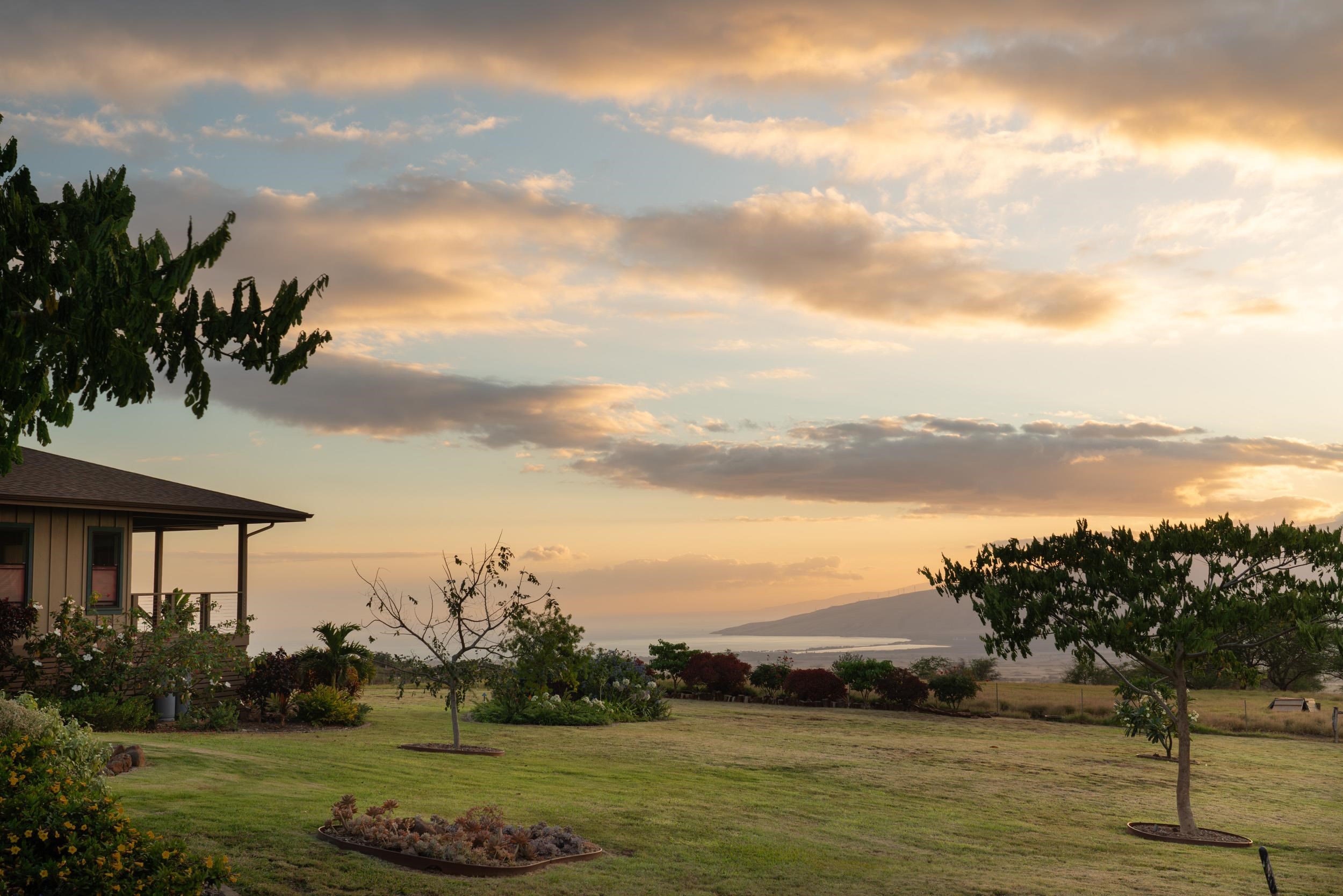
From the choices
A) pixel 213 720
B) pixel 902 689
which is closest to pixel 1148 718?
pixel 902 689

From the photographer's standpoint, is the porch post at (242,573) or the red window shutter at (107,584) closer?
the red window shutter at (107,584)

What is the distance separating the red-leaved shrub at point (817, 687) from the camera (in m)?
35.7

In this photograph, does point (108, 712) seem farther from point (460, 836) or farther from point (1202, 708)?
point (1202, 708)

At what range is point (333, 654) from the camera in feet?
81.1

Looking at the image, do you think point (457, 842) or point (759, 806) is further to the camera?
point (759, 806)

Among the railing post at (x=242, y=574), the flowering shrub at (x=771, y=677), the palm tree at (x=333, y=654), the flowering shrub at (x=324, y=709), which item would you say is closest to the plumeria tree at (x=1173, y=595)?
the flowering shrub at (x=324, y=709)

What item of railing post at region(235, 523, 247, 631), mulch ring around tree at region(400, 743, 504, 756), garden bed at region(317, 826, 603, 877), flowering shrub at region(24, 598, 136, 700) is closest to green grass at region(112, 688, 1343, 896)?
garden bed at region(317, 826, 603, 877)

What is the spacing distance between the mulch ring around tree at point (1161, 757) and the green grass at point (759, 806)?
0.32 m

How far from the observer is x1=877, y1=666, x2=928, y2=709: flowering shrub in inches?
1366

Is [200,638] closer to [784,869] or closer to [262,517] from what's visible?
[262,517]

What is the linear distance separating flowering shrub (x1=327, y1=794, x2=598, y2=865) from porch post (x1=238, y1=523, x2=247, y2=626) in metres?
13.6

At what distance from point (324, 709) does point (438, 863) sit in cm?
1345

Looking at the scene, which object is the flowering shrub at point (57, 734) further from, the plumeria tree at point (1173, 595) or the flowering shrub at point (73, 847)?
the plumeria tree at point (1173, 595)

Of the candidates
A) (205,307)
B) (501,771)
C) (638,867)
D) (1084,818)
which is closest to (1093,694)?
(1084,818)
